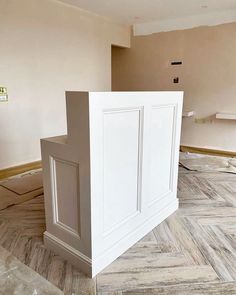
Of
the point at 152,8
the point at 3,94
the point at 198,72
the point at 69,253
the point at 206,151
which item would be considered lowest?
the point at 206,151

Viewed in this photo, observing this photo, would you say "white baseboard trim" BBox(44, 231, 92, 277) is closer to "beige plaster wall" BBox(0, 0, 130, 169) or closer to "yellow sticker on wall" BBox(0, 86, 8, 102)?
"beige plaster wall" BBox(0, 0, 130, 169)

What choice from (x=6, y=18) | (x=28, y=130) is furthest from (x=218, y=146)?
(x=6, y=18)

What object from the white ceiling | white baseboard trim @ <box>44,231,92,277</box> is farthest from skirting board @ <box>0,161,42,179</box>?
the white ceiling

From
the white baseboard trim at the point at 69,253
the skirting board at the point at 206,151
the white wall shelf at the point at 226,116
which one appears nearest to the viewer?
the white baseboard trim at the point at 69,253

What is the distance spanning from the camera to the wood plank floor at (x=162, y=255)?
5.07 feet

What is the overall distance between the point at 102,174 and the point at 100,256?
554mm

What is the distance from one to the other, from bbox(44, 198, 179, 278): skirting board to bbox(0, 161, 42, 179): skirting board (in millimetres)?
1910

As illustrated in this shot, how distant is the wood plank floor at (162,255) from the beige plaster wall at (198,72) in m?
2.57

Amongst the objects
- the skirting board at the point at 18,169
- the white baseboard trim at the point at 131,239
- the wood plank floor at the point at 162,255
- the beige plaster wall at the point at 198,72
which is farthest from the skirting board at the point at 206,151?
the skirting board at the point at 18,169

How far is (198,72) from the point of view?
490cm

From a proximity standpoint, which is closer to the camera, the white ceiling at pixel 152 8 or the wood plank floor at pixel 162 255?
the wood plank floor at pixel 162 255

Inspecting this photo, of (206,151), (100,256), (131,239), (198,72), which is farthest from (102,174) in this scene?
(198,72)

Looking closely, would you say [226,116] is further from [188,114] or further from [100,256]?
[100,256]

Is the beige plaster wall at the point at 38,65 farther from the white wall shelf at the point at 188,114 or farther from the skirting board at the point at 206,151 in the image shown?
the skirting board at the point at 206,151
